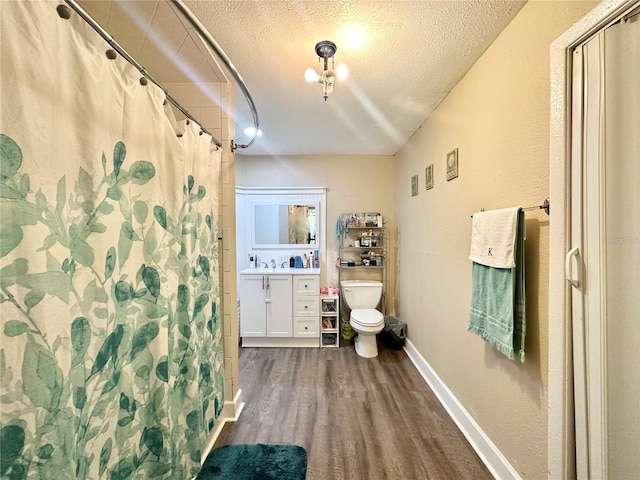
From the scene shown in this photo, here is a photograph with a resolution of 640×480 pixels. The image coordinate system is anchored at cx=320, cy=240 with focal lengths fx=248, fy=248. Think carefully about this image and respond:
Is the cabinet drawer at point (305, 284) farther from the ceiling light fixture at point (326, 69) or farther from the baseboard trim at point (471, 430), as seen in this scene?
the ceiling light fixture at point (326, 69)

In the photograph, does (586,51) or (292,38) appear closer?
(586,51)

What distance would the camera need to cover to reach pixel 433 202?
2168 mm

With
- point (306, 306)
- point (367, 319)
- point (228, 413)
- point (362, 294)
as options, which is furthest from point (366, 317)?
point (228, 413)

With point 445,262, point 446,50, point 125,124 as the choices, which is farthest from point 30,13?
point 445,262

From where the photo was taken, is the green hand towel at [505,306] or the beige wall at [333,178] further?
the beige wall at [333,178]

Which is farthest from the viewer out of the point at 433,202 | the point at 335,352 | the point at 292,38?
the point at 335,352

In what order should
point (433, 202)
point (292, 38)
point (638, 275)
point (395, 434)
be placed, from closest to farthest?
point (638, 275), point (292, 38), point (395, 434), point (433, 202)

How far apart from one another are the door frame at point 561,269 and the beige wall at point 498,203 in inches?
Result: 4.9

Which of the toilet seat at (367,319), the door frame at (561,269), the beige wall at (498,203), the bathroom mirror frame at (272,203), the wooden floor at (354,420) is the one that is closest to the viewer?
the door frame at (561,269)

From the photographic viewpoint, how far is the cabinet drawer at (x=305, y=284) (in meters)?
2.88

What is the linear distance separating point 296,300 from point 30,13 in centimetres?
265

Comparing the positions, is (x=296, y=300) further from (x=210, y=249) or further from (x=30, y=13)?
(x=30, y=13)

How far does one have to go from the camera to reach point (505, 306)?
120cm

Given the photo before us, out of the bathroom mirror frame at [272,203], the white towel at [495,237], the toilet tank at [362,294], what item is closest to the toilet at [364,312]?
the toilet tank at [362,294]
